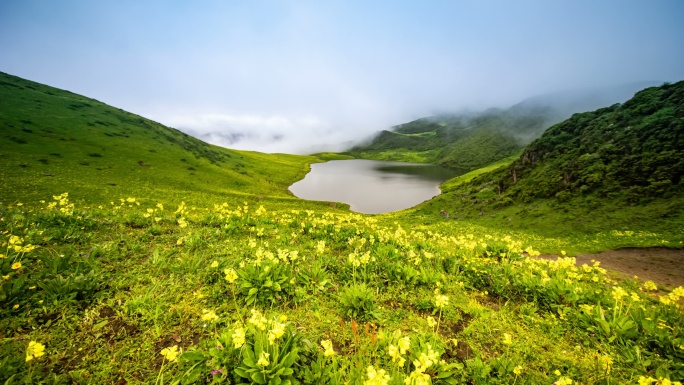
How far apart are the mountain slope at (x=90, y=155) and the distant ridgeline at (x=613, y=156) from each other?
5172 cm

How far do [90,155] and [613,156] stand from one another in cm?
8109

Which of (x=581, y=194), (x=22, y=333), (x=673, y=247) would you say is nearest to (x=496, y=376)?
(x=22, y=333)

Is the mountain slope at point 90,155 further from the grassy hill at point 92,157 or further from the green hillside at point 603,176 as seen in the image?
the green hillside at point 603,176

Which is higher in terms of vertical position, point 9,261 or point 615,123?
point 615,123

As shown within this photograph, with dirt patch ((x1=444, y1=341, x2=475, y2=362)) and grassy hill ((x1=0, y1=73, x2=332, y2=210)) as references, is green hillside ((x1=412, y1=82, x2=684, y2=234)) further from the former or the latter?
grassy hill ((x1=0, y1=73, x2=332, y2=210))

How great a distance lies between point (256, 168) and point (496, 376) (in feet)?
302

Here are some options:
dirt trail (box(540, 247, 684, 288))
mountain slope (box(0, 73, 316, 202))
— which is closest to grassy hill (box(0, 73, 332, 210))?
mountain slope (box(0, 73, 316, 202))

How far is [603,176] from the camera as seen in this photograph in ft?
98.4

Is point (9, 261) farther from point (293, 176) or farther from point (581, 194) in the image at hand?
point (293, 176)

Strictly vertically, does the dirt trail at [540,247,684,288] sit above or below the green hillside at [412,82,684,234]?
below

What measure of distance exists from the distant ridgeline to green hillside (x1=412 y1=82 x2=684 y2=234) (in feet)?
0.22

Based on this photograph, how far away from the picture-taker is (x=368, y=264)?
7.87 m

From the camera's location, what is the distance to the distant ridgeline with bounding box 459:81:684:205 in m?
26.5

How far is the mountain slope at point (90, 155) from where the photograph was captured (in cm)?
3406
